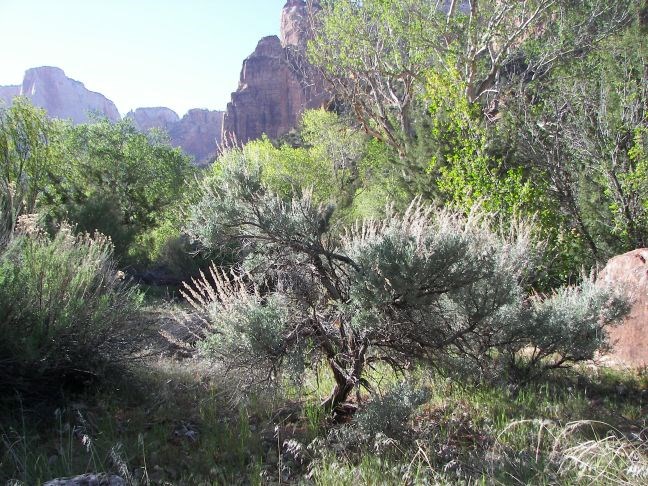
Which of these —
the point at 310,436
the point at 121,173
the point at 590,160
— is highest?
the point at 121,173

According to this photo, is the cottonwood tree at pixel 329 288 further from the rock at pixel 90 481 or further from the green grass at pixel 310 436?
the rock at pixel 90 481

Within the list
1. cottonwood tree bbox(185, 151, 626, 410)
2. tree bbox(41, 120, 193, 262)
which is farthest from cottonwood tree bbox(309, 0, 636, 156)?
cottonwood tree bbox(185, 151, 626, 410)

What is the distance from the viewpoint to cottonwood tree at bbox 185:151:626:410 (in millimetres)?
3766

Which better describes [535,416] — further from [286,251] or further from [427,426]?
[286,251]

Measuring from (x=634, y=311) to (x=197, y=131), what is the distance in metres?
128

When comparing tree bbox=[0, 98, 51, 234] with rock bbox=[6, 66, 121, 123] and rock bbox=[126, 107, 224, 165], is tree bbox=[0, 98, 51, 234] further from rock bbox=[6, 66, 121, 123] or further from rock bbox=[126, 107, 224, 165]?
rock bbox=[6, 66, 121, 123]

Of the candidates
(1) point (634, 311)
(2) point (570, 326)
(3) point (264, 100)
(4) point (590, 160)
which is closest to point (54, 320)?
(2) point (570, 326)

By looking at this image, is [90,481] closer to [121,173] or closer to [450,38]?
[450,38]

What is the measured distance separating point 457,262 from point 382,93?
14261 mm

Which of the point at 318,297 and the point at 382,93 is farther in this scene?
the point at 382,93

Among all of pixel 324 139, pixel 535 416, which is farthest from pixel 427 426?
pixel 324 139

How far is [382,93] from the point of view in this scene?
1716 cm

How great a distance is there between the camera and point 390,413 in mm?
3678

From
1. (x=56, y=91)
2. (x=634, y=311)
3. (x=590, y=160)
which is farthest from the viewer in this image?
(x=56, y=91)
